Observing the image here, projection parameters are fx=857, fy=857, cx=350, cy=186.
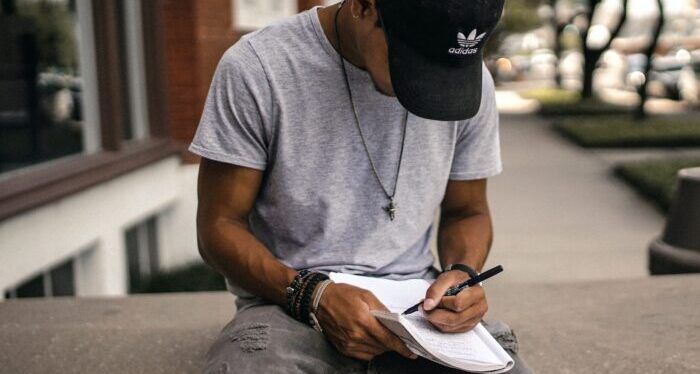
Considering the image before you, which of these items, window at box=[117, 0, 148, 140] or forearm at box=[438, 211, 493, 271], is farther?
window at box=[117, 0, 148, 140]

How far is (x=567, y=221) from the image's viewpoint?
9.39m

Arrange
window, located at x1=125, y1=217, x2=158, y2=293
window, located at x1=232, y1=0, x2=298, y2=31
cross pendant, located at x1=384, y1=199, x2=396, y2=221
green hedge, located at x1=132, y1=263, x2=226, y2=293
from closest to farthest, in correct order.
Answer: cross pendant, located at x1=384, y1=199, x2=396, y2=221, green hedge, located at x1=132, y1=263, x2=226, y2=293, window, located at x1=125, y1=217, x2=158, y2=293, window, located at x1=232, y1=0, x2=298, y2=31

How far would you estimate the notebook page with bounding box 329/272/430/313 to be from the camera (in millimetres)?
2428

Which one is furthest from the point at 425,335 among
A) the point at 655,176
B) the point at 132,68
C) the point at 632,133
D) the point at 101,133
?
the point at 632,133

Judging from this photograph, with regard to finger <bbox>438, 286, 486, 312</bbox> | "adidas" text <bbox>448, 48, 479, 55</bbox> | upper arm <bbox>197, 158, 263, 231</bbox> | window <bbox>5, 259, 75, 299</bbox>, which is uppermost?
"adidas" text <bbox>448, 48, 479, 55</bbox>

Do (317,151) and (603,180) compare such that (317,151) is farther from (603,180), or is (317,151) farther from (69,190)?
(603,180)

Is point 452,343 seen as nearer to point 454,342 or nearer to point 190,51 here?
point 454,342

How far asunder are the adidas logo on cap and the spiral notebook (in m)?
0.70

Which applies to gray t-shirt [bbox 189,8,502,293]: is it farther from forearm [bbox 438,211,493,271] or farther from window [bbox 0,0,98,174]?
window [bbox 0,0,98,174]

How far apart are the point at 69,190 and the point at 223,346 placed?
3.38m

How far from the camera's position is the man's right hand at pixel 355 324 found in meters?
2.19

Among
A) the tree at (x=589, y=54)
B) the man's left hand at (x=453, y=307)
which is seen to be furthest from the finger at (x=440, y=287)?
the tree at (x=589, y=54)

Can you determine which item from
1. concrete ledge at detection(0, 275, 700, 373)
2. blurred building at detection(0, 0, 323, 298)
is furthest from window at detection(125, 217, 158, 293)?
concrete ledge at detection(0, 275, 700, 373)

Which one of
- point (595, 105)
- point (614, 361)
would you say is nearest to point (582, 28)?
point (595, 105)
